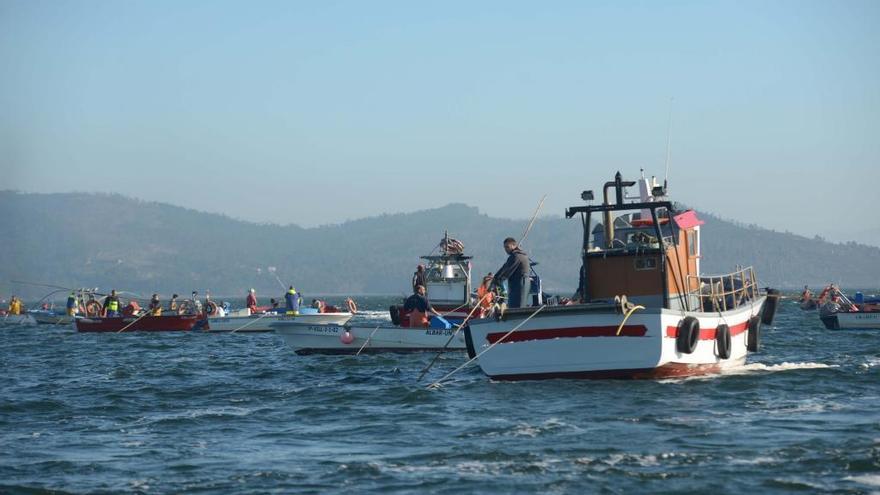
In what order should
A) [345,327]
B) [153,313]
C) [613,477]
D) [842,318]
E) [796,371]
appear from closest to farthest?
[613,477], [796,371], [345,327], [842,318], [153,313]

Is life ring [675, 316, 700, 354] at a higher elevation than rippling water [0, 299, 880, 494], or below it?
higher

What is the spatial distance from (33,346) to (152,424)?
93.8 feet

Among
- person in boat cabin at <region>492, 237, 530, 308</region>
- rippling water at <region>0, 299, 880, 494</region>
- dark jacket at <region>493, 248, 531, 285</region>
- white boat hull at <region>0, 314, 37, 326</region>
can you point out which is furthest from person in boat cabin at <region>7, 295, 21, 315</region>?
dark jacket at <region>493, 248, 531, 285</region>

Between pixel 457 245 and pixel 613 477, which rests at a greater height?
pixel 457 245

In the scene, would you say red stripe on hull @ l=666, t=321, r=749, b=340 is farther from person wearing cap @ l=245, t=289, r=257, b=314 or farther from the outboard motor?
person wearing cap @ l=245, t=289, r=257, b=314

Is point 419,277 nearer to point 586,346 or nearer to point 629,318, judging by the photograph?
point 586,346

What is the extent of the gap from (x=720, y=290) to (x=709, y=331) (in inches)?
91.6

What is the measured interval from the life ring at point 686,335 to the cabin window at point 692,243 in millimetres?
3321

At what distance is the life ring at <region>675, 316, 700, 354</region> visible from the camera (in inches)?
882

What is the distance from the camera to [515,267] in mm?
24109

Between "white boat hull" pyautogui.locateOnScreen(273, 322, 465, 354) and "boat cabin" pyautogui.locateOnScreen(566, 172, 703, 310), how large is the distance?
8.78 m

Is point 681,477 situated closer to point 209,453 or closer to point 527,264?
point 209,453

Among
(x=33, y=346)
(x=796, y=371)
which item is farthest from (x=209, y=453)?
(x=33, y=346)

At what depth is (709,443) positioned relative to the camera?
16.4 metres
